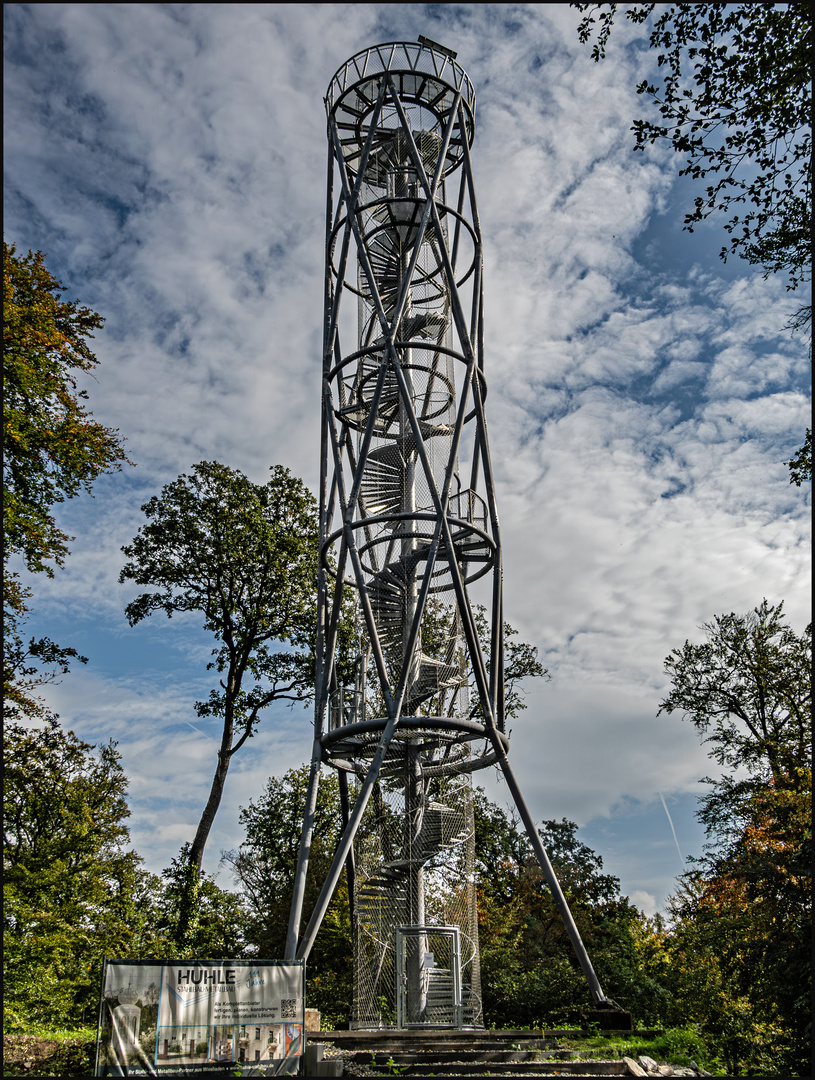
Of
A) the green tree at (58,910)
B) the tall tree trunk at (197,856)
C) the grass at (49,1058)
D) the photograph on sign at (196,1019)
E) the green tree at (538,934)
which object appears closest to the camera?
the photograph on sign at (196,1019)

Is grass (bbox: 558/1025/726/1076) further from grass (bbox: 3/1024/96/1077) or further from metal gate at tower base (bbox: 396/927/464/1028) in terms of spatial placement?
grass (bbox: 3/1024/96/1077)

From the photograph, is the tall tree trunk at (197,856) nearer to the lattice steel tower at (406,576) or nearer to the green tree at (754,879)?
the lattice steel tower at (406,576)

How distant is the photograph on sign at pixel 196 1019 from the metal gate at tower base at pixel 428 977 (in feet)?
17.6

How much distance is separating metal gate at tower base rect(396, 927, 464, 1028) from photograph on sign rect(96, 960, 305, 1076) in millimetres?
5375

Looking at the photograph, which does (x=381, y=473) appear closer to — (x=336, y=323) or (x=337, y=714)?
(x=336, y=323)

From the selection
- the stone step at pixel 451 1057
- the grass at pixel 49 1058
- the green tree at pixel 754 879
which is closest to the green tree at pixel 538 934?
the green tree at pixel 754 879

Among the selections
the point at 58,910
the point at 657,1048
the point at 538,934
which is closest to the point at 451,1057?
the point at 657,1048

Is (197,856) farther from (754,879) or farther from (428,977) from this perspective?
(754,879)

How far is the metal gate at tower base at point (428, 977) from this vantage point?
1225 centimetres

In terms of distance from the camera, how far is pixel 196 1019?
718cm

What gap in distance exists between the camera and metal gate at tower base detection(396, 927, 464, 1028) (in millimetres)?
12250

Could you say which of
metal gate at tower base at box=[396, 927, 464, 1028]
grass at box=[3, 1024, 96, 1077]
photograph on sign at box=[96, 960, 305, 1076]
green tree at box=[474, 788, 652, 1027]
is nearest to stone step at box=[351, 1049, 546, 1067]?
photograph on sign at box=[96, 960, 305, 1076]

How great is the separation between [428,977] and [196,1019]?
6257 mm

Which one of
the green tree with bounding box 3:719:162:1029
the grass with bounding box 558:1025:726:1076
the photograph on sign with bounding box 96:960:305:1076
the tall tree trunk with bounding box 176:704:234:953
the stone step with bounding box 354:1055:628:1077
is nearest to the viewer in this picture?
the photograph on sign with bounding box 96:960:305:1076
